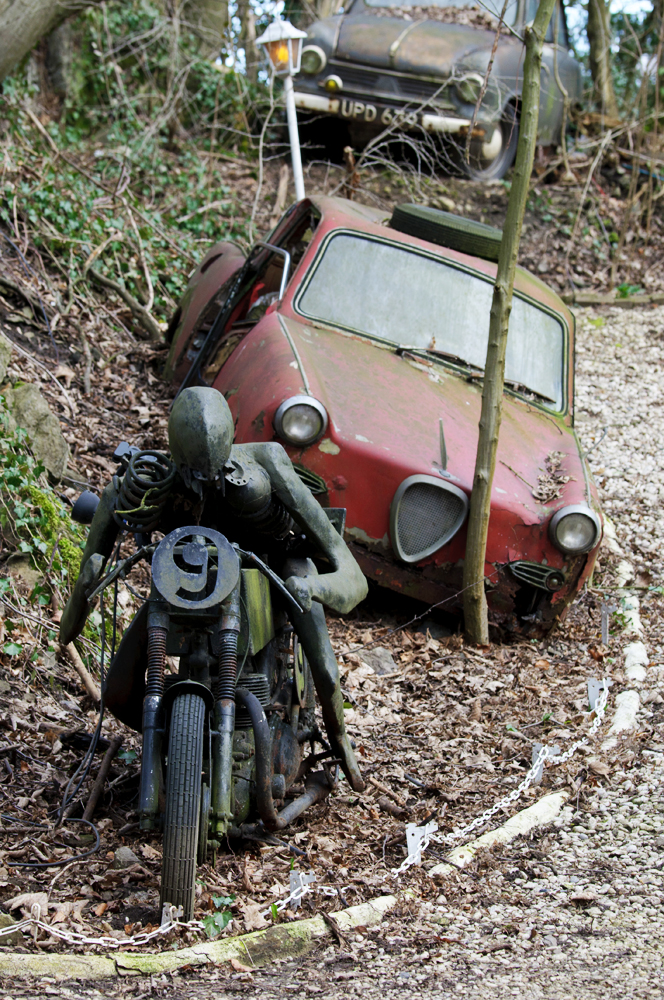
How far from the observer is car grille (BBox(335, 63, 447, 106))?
11.4m

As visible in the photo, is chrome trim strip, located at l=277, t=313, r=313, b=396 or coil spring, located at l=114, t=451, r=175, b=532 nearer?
coil spring, located at l=114, t=451, r=175, b=532

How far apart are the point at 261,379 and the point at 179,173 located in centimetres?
753

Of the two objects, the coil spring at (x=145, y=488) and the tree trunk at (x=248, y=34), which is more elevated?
the tree trunk at (x=248, y=34)

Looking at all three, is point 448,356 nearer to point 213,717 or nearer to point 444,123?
point 213,717

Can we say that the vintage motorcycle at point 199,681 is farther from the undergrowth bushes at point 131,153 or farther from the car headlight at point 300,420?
the undergrowth bushes at point 131,153

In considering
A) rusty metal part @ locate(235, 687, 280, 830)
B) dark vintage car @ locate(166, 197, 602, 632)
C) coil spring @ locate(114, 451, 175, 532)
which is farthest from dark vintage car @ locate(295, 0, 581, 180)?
rusty metal part @ locate(235, 687, 280, 830)

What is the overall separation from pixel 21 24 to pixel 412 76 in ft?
15.4

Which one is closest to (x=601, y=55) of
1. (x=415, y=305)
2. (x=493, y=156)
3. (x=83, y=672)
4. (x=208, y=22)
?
(x=493, y=156)

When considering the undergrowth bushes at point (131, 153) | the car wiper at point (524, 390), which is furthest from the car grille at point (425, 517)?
the undergrowth bushes at point (131, 153)

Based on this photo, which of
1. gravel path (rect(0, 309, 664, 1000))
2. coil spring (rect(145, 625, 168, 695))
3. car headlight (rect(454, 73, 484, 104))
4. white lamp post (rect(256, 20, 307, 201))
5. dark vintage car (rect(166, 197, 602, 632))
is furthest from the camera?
car headlight (rect(454, 73, 484, 104))

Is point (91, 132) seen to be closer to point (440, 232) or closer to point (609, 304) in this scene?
point (609, 304)

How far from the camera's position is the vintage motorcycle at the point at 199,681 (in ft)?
9.31

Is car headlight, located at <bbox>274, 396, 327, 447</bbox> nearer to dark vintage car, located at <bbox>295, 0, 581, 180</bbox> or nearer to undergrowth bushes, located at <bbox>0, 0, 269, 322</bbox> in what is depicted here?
undergrowth bushes, located at <bbox>0, 0, 269, 322</bbox>

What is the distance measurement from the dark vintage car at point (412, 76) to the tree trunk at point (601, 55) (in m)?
1.87
